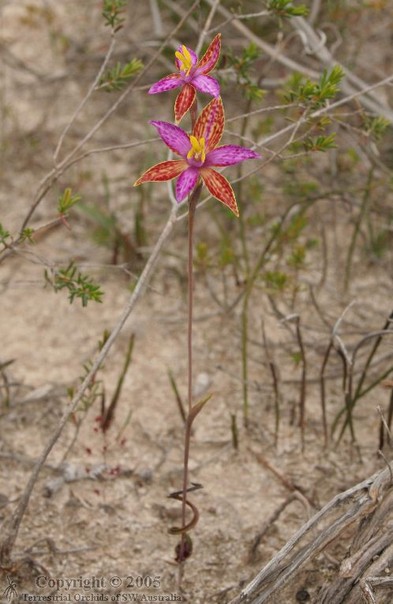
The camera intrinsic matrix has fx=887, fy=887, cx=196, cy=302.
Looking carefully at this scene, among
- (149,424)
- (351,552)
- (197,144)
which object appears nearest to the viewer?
(197,144)

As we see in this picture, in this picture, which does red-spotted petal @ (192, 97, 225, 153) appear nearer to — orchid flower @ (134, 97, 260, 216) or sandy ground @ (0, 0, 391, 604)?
orchid flower @ (134, 97, 260, 216)

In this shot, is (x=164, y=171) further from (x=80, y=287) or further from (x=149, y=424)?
(x=149, y=424)

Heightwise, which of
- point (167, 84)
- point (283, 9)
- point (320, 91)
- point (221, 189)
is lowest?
point (221, 189)

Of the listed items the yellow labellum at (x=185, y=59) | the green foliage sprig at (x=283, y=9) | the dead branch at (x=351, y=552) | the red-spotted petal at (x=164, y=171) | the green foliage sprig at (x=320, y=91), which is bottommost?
the dead branch at (x=351, y=552)

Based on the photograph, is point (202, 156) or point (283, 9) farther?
point (283, 9)

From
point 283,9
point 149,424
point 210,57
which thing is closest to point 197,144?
point 210,57

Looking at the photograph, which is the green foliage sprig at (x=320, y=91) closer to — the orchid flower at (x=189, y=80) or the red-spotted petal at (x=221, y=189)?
the orchid flower at (x=189, y=80)

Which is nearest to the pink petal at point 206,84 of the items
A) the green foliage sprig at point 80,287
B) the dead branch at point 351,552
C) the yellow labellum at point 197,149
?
the yellow labellum at point 197,149

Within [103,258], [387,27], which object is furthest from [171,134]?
[387,27]
